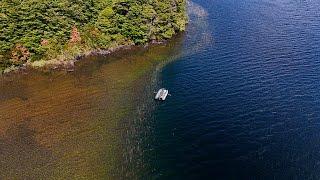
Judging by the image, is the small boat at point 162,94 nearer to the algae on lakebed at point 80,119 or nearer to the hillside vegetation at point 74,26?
the algae on lakebed at point 80,119

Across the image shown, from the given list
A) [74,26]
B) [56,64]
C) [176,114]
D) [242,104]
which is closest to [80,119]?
[176,114]

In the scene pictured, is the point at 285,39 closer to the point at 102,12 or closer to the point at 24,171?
the point at 102,12

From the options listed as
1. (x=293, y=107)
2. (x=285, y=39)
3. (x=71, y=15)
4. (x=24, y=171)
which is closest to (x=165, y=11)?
(x=71, y=15)

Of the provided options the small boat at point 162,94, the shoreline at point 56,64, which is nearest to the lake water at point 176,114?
the small boat at point 162,94

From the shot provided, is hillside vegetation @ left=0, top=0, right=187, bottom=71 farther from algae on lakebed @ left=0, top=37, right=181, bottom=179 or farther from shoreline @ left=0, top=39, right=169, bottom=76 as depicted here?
algae on lakebed @ left=0, top=37, right=181, bottom=179

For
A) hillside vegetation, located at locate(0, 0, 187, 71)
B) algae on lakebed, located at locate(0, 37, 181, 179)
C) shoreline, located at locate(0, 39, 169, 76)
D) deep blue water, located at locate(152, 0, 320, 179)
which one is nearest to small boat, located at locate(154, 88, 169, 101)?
deep blue water, located at locate(152, 0, 320, 179)

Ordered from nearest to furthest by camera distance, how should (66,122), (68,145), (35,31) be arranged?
(68,145)
(66,122)
(35,31)
